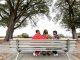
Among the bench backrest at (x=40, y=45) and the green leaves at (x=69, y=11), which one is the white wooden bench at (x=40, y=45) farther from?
the green leaves at (x=69, y=11)

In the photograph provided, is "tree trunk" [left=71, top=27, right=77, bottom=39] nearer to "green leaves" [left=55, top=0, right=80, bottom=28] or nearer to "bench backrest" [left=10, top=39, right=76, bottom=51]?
"green leaves" [left=55, top=0, right=80, bottom=28]

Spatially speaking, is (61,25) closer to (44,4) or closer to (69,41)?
(44,4)

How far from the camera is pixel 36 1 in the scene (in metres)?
55.5

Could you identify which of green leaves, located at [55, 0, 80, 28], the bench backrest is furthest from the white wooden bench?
green leaves, located at [55, 0, 80, 28]

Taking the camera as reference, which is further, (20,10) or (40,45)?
(20,10)

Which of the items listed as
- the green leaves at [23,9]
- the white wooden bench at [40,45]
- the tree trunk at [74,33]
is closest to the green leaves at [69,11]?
the tree trunk at [74,33]

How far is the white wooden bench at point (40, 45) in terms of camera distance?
44.2 feet

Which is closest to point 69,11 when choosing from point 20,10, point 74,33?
point 74,33

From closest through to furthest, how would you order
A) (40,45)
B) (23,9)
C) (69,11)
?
(40,45) → (23,9) → (69,11)

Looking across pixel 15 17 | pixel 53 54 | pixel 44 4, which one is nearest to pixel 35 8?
pixel 44 4

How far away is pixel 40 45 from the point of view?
13.6 metres

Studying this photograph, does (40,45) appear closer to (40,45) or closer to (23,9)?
(40,45)

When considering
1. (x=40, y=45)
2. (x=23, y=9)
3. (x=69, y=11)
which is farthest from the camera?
(x=69, y=11)

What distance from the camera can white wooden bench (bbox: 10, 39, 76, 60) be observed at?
1348 cm
